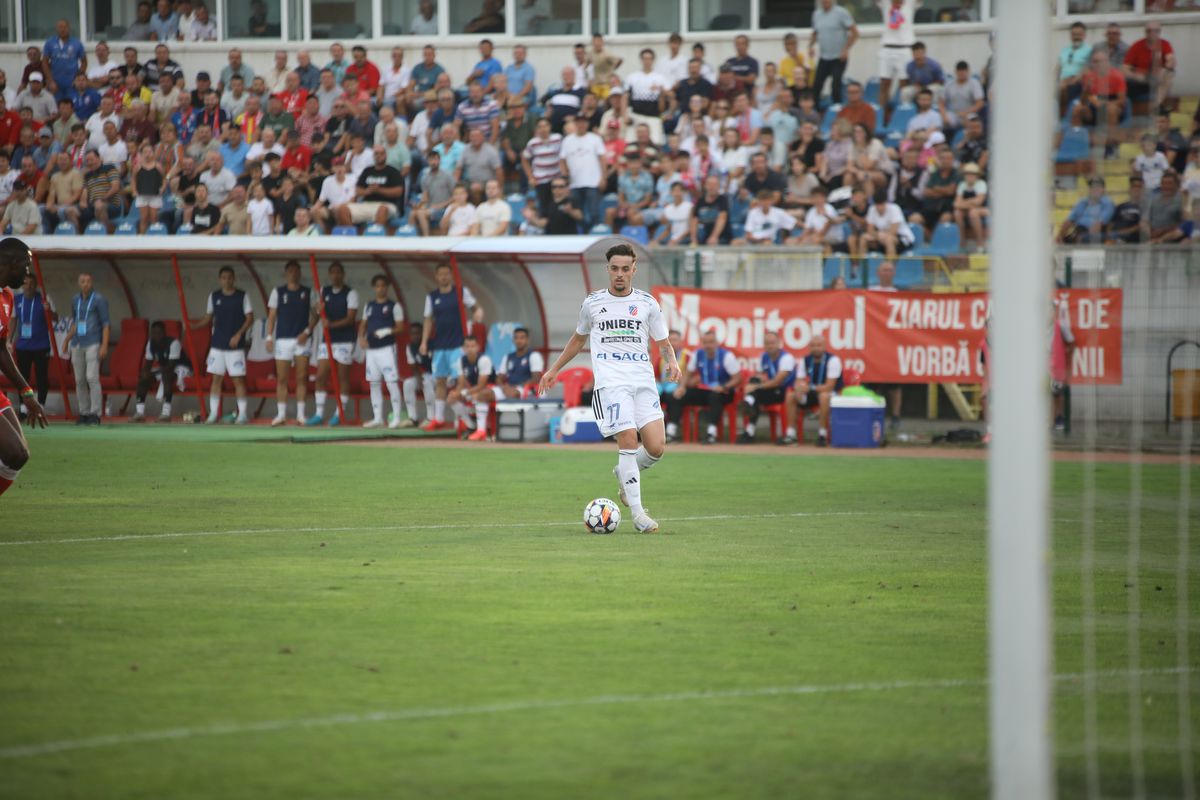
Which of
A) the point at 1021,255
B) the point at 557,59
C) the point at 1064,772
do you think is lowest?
the point at 1064,772

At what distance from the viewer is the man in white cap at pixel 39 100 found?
97.1 ft

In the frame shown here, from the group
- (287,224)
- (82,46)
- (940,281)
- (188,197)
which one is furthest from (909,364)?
(82,46)

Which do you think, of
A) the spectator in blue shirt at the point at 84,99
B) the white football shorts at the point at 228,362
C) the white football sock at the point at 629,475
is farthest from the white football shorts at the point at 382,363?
the white football sock at the point at 629,475

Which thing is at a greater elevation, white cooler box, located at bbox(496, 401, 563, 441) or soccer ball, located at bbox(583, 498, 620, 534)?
soccer ball, located at bbox(583, 498, 620, 534)

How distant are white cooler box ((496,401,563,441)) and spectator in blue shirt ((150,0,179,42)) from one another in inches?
573

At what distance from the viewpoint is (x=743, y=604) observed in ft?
26.7

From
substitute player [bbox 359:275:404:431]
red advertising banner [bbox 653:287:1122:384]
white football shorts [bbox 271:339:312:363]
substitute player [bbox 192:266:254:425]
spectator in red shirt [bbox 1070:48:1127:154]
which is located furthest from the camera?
substitute player [bbox 192:266:254:425]

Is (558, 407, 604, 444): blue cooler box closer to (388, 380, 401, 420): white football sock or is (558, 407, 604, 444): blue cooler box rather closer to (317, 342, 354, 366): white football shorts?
(388, 380, 401, 420): white football sock

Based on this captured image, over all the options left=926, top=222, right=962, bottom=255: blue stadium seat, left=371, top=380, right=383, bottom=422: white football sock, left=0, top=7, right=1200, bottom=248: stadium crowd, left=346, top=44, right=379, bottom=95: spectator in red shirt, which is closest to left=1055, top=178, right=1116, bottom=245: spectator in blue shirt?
left=0, top=7, right=1200, bottom=248: stadium crowd

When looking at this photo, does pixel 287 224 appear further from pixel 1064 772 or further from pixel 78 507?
pixel 1064 772

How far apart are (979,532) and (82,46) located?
2458 centimetres

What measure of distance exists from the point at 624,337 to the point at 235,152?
1766 centimetres

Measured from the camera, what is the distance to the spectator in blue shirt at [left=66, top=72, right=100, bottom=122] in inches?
1153

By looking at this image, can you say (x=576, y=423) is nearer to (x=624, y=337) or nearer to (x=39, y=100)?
(x=624, y=337)
